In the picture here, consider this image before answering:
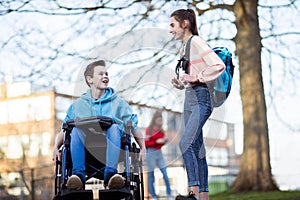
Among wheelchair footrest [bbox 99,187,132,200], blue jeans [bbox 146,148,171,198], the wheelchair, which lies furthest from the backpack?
blue jeans [bbox 146,148,171,198]

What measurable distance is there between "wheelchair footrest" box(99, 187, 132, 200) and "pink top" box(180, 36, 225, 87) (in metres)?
0.82

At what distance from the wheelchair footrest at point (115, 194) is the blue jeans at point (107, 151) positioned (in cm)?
15

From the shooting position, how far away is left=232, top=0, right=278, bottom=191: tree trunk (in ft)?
33.6

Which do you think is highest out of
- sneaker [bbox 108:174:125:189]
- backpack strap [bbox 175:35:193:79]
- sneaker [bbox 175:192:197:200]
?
backpack strap [bbox 175:35:193:79]

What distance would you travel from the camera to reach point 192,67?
4.21 meters

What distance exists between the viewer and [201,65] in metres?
4.16

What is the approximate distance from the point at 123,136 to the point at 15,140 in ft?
62.6

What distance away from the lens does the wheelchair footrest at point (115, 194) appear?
13.9 feet

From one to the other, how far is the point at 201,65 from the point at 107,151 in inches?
36.7

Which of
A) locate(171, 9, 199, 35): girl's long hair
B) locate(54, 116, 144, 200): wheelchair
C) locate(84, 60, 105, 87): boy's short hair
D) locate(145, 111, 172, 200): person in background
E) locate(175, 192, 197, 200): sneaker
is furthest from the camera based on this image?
locate(145, 111, 172, 200): person in background

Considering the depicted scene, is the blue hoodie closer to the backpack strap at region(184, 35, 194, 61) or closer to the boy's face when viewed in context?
the boy's face

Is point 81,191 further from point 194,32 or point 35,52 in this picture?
point 35,52

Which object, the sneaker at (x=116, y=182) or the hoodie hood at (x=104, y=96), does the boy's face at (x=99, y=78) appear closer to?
the hoodie hood at (x=104, y=96)

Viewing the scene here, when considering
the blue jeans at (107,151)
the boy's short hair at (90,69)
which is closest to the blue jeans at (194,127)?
the blue jeans at (107,151)
